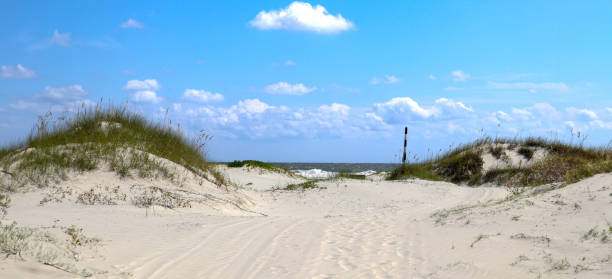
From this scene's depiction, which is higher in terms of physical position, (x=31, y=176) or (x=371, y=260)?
(x=31, y=176)

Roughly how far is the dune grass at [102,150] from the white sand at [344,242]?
775 mm

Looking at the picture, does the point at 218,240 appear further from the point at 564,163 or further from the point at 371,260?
the point at 564,163

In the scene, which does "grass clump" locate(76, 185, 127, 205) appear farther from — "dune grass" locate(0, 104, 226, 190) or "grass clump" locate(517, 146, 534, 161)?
"grass clump" locate(517, 146, 534, 161)

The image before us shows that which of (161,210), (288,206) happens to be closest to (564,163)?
(288,206)

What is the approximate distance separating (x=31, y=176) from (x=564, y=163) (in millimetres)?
16814

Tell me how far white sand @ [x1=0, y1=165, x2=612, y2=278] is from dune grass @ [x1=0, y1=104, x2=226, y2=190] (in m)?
0.77

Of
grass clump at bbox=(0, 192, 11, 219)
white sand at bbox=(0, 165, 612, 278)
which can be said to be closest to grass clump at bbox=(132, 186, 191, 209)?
white sand at bbox=(0, 165, 612, 278)

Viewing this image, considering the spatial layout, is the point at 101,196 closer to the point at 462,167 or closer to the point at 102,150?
the point at 102,150

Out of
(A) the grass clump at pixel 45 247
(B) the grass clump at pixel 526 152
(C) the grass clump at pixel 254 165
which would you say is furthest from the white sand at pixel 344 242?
(C) the grass clump at pixel 254 165

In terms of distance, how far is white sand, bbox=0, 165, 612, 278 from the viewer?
15.5 feet

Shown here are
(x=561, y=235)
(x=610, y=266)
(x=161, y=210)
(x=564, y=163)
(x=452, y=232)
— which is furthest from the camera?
(x=564, y=163)

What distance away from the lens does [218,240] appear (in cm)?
632

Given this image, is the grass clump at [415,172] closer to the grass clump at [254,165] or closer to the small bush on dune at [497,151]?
the small bush on dune at [497,151]

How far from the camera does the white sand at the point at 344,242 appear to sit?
4.73m
